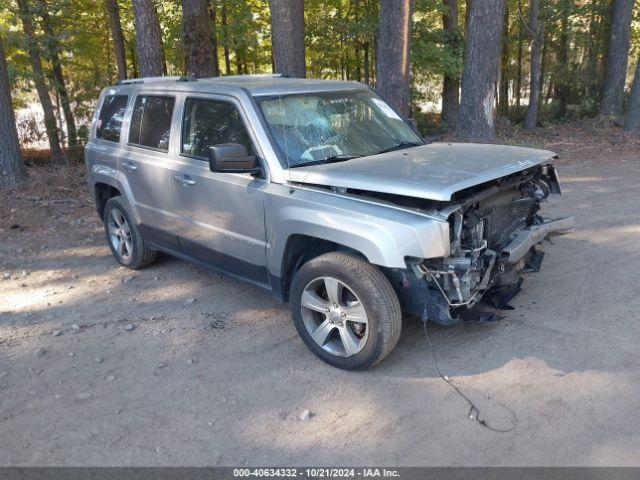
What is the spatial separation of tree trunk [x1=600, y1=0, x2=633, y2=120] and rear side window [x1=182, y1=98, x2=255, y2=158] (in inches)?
531

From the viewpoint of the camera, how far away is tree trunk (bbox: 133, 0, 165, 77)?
10.3 metres

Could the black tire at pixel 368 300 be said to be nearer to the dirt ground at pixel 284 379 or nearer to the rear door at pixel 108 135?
the dirt ground at pixel 284 379

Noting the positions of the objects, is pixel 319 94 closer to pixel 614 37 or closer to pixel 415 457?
pixel 415 457

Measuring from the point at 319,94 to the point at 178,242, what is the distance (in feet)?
6.26

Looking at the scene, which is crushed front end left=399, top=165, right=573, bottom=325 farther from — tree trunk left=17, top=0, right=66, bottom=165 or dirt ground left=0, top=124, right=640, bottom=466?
tree trunk left=17, top=0, right=66, bottom=165

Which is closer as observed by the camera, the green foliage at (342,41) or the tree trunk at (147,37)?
the tree trunk at (147,37)

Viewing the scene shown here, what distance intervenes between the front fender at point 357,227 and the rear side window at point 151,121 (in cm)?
166

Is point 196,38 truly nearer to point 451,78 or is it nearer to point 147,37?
point 147,37

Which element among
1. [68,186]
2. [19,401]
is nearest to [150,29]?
[68,186]

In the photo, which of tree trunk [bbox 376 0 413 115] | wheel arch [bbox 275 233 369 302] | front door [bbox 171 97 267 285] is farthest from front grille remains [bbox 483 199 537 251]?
tree trunk [bbox 376 0 413 115]

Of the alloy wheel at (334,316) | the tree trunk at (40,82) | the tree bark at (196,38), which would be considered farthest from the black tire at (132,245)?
the tree trunk at (40,82)

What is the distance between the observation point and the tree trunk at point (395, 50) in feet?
33.3

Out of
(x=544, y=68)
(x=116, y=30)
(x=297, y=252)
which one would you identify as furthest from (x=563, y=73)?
(x=297, y=252)

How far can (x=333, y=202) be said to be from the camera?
396cm
